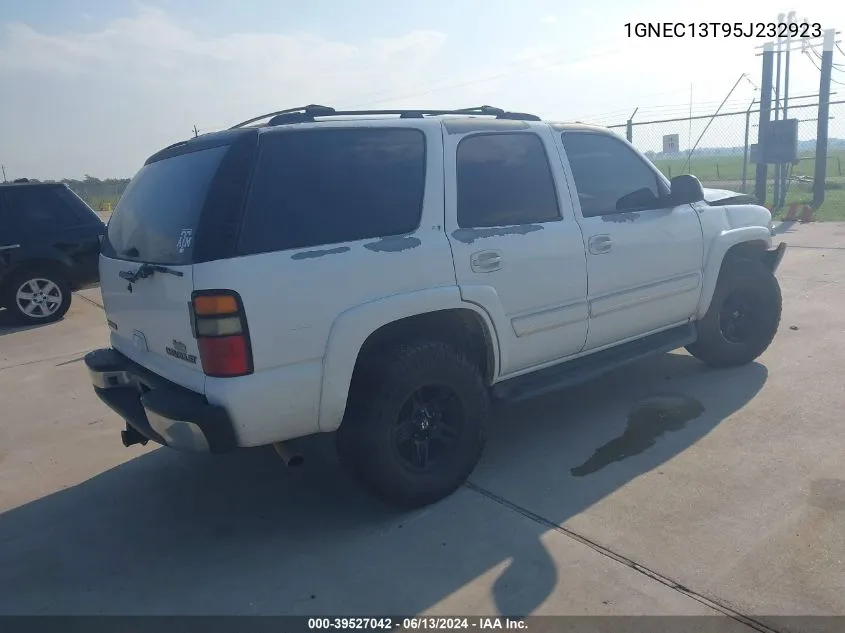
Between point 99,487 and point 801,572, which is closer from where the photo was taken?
point 801,572

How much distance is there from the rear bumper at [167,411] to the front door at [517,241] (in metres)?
1.33

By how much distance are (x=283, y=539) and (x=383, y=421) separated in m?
0.75

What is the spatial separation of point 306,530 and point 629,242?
99.7 inches

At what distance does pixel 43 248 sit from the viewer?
831 cm

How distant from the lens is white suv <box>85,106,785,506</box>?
9.59ft

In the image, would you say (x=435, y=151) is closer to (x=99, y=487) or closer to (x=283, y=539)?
(x=283, y=539)

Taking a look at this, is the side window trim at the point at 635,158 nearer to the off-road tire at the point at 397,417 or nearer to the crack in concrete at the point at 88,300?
the off-road tire at the point at 397,417

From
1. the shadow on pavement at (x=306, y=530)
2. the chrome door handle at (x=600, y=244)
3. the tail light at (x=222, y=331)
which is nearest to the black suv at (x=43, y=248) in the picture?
the shadow on pavement at (x=306, y=530)

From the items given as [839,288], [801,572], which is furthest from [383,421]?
[839,288]

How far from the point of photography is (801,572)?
2805 millimetres

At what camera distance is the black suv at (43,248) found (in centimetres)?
822

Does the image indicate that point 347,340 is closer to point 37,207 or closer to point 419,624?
point 419,624

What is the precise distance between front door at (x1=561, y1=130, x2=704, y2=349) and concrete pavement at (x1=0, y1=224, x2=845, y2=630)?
2.12 ft

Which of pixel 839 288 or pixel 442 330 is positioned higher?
pixel 442 330
